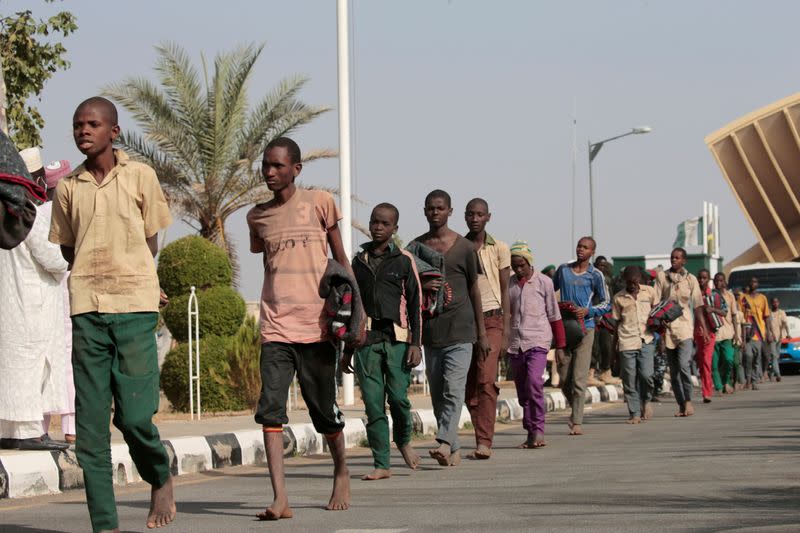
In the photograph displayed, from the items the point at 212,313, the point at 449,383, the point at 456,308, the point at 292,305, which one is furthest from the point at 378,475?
the point at 212,313

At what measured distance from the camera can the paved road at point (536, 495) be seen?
22.6ft

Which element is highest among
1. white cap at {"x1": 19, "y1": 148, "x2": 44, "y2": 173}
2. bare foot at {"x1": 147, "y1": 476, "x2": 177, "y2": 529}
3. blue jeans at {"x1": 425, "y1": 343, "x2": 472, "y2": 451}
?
white cap at {"x1": 19, "y1": 148, "x2": 44, "y2": 173}

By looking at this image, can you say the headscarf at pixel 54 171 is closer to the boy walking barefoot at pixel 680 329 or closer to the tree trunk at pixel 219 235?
the boy walking barefoot at pixel 680 329

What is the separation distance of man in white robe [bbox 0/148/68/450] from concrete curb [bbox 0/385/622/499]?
49 centimetres

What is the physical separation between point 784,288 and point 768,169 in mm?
36876

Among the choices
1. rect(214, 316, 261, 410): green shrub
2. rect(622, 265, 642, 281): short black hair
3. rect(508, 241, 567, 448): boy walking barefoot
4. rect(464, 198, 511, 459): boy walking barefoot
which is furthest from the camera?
rect(214, 316, 261, 410): green shrub

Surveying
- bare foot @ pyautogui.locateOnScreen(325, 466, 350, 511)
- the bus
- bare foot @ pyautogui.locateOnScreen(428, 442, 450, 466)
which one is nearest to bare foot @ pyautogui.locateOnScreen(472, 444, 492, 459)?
bare foot @ pyautogui.locateOnScreen(428, 442, 450, 466)

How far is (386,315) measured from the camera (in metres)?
10.1

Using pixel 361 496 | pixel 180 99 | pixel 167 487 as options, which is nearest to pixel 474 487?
pixel 361 496

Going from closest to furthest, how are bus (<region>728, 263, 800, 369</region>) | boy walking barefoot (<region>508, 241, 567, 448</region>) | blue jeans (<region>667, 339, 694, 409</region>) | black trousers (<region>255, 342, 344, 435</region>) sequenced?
1. black trousers (<region>255, 342, 344, 435</region>)
2. boy walking barefoot (<region>508, 241, 567, 448</region>)
3. blue jeans (<region>667, 339, 694, 409</region>)
4. bus (<region>728, 263, 800, 369</region>)

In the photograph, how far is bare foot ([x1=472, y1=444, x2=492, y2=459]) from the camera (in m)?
11.4

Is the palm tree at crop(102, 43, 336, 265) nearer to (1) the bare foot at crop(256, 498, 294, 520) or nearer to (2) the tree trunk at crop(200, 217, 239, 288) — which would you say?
(2) the tree trunk at crop(200, 217, 239, 288)

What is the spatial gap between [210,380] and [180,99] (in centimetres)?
1340

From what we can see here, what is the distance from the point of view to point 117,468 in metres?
10.1
